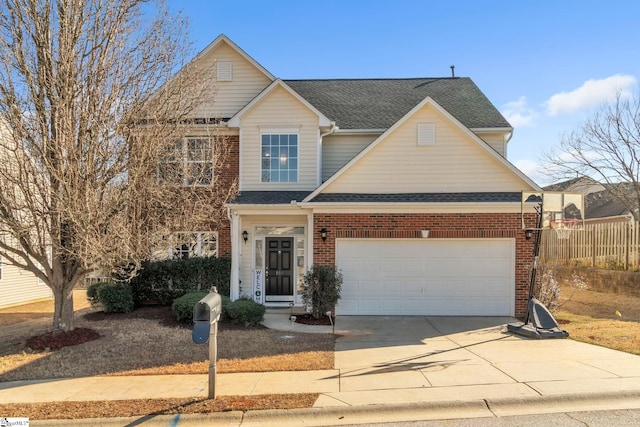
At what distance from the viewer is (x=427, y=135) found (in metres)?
11.8

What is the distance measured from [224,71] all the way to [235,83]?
1.85ft

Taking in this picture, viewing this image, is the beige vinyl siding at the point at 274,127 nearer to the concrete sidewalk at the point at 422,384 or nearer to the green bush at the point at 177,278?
the green bush at the point at 177,278

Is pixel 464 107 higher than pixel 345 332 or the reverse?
higher

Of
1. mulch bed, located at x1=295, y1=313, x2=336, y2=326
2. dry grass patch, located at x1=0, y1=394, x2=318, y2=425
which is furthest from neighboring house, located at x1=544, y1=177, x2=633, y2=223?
dry grass patch, located at x1=0, y1=394, x2=318, y2=425

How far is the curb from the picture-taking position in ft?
16.4

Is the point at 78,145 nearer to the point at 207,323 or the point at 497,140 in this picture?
the point at 207,323

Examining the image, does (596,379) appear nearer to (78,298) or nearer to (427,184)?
(427,184)

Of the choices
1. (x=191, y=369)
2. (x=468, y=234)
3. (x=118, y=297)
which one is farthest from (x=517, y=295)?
(x=118, y=297)

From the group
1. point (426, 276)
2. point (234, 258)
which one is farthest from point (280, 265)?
point (426, 276)

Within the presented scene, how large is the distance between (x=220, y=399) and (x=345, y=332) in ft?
15.1

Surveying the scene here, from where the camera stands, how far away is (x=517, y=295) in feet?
36.7

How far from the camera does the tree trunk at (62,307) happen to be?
9.17 meters

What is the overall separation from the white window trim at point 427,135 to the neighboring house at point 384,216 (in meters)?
0.03

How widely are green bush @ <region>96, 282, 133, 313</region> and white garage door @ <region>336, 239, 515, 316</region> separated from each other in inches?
239
